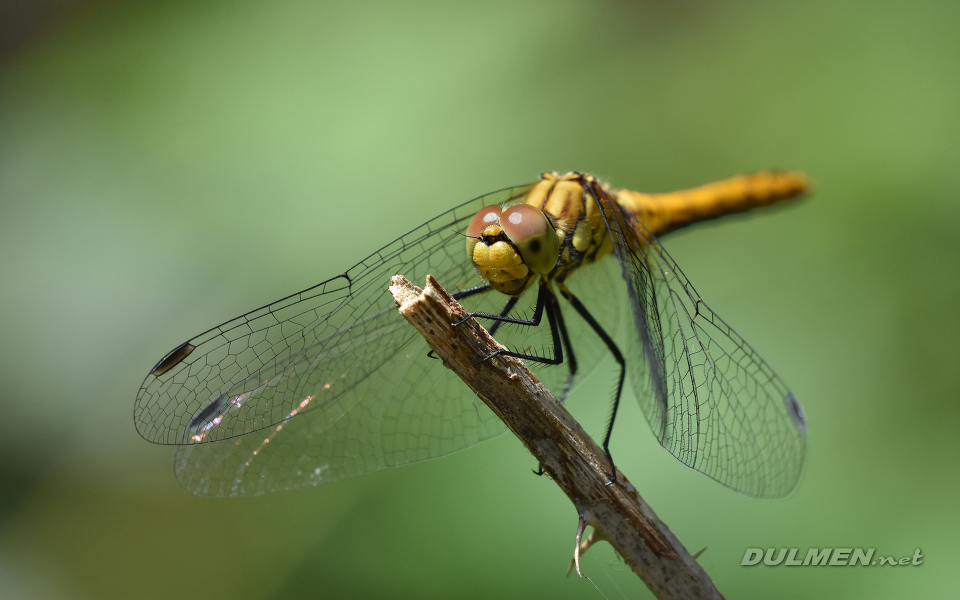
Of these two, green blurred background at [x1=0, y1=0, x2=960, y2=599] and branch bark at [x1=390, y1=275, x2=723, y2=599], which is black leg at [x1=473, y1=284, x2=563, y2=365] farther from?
green blurred background at [x1=0, y1=0, x2=960, y2=599]

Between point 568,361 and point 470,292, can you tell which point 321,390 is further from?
point 568,361

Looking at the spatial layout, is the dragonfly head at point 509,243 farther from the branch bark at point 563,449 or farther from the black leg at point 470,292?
the branch bark at point 563,449

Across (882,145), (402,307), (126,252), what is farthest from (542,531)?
(882,145)

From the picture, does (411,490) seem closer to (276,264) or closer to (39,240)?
(276,264)

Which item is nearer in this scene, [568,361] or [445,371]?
[445,371]

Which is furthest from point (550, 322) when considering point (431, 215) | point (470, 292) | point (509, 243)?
point (431, 215)

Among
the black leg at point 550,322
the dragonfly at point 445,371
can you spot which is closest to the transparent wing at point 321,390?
the dragonfly at point 445,371
